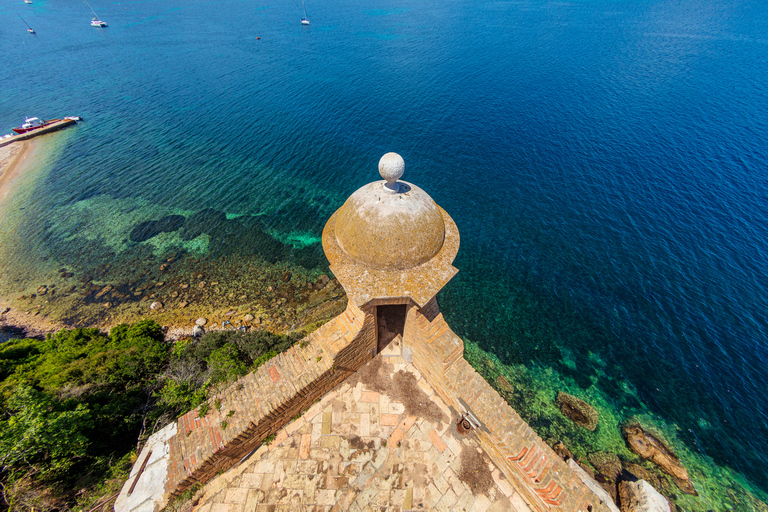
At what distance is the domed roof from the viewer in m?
6.78

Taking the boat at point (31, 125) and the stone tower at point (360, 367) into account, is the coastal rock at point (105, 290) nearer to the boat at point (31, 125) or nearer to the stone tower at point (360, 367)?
the stone tower at point (360, 367)

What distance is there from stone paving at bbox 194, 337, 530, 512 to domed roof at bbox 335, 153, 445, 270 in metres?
5.47

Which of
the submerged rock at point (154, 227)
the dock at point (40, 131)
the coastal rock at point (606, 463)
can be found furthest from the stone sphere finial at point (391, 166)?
the dock at point (40, 131)

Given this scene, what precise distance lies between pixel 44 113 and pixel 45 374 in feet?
179

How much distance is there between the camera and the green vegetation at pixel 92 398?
26.5 ft

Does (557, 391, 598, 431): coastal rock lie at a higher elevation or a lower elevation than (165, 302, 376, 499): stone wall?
lower

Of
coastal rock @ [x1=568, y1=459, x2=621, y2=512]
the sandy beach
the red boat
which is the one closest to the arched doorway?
coastal rock @ [x1=568, y1=459, x2=621, y2=512]

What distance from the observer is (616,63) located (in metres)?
48.1

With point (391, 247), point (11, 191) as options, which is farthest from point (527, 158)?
point (11, 191)

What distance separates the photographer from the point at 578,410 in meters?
15.2

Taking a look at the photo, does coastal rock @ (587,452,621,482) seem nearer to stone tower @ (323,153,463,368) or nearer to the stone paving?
the stone paving

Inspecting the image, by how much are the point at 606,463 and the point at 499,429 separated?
10.4 metres

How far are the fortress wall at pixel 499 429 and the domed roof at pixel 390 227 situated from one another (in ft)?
6.78

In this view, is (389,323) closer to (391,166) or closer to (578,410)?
(391,166)
